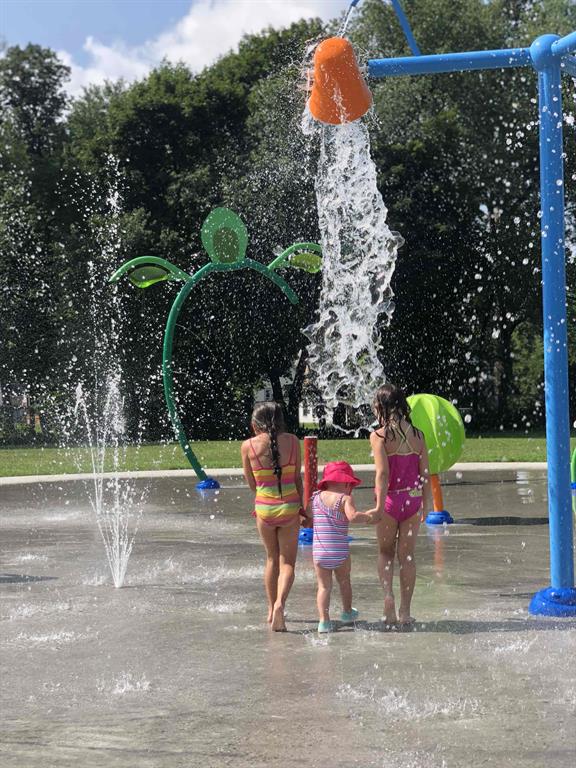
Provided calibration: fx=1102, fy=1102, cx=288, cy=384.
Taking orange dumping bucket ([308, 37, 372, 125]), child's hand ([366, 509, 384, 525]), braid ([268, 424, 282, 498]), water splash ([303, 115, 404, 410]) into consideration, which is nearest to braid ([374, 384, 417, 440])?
child's hand ([366, 509, 384, 525])

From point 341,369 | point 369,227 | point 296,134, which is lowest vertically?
point 341,369

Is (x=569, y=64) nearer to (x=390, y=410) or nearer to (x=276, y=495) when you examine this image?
(x=390, y=410)

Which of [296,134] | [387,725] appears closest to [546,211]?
[387,725]

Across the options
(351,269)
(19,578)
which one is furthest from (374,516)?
(351,269)

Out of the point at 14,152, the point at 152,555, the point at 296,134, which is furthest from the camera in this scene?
the point at 14,152

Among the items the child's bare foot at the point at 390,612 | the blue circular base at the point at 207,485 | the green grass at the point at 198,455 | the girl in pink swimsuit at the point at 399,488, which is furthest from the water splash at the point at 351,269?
the child's bare foot at the point at 390,612

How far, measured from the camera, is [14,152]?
44.2 metres

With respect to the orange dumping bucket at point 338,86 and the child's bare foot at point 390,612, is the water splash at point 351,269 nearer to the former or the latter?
the orange dumping bucket at point 338,86

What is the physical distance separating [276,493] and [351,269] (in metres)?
19.2

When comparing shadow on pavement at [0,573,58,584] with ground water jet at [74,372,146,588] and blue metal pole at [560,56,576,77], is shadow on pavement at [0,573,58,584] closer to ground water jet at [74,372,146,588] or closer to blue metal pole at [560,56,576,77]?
ground water jet at [74,372,146,588]

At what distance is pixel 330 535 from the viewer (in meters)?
7.41

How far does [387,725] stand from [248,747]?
0.70 meters

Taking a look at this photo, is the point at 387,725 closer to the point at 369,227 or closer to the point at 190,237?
the point at 369,227

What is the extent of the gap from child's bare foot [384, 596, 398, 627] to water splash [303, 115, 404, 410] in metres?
13.4
